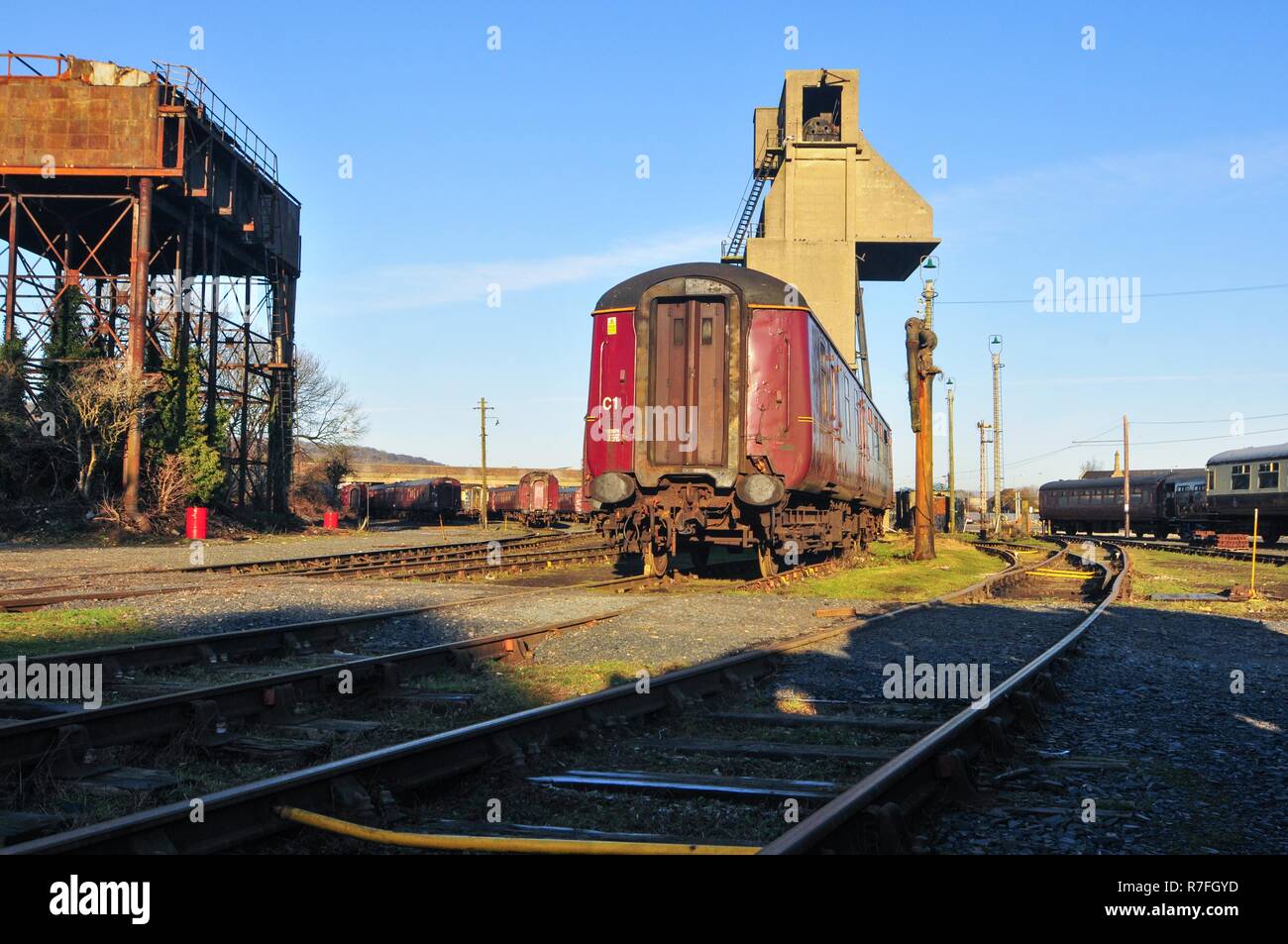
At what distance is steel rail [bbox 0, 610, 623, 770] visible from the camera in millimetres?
4859

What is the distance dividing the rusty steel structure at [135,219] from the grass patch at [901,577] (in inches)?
883

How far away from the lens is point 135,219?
31328 mm

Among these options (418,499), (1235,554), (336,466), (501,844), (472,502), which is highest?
(336,466)

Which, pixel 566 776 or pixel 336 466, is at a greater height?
pixel 336 466

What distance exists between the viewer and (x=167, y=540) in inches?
1179

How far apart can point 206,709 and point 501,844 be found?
9.46ft

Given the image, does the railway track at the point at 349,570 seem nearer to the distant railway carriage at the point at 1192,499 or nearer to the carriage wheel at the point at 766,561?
the carriage wheel at the point at 766,561

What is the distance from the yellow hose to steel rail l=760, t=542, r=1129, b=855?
0.15 m

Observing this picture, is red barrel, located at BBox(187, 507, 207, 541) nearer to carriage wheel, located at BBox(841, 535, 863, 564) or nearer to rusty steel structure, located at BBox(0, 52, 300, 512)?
rusty steel structure, located at BBox(0, 52, 300, 512)

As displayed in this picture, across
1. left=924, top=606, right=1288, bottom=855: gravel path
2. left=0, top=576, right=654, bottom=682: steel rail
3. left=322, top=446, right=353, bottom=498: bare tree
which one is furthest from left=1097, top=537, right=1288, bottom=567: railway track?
left=322, top=446, right=353, bottom=498: bare tree

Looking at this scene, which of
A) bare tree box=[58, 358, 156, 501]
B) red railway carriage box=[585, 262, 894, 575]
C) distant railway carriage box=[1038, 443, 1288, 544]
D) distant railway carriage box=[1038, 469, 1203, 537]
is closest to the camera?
red railway carriage box=[585, 262, 894, 575]

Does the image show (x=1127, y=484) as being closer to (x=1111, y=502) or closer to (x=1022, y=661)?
(x=1111, y=502)

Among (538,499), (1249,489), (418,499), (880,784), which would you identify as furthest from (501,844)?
(418,499)

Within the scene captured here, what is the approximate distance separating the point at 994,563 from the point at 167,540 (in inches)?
900
